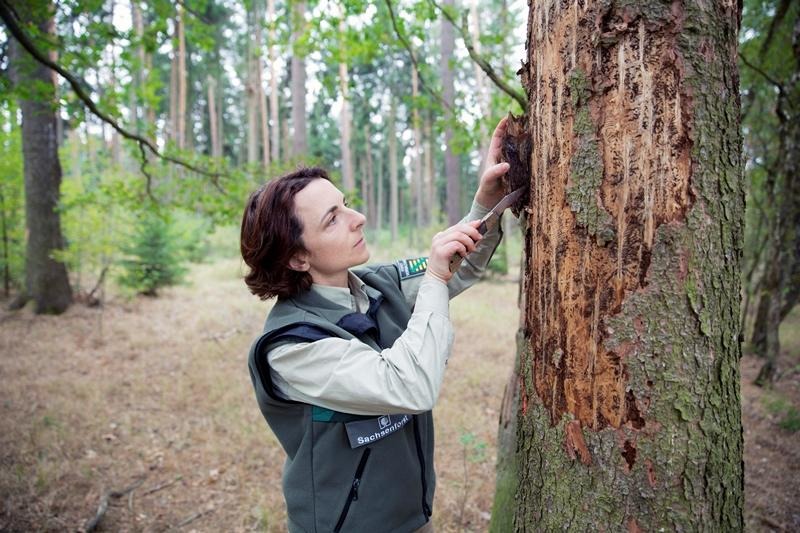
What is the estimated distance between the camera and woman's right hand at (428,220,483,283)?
147 centimetres

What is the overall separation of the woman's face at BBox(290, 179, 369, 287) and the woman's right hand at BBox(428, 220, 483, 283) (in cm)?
35

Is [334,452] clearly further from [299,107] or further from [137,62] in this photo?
[299,107]

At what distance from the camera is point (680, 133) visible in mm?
1188

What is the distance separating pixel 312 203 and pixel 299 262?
0.71ft

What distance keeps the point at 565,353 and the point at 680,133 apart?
633 mm

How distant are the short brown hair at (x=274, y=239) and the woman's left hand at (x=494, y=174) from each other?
25.4 inches

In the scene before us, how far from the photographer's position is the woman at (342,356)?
1.38 metres

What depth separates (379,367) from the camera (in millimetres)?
1342

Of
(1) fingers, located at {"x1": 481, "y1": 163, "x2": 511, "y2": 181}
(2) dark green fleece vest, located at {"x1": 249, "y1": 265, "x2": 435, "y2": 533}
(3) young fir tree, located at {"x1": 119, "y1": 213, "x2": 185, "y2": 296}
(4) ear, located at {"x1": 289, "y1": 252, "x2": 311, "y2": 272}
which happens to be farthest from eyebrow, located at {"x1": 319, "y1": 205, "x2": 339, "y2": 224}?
(3) young fir tree, located at {"x1": 119, "y1": 213, "x2": 185, "y2": 296}

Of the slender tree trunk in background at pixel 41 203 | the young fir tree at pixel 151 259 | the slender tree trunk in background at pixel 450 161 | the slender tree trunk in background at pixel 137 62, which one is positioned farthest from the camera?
the slender tree trunk in background at pixel 450 161

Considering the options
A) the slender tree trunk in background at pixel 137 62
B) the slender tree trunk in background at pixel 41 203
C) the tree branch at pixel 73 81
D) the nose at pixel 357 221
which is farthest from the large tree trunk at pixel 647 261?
the slender tree trunk in background at pixel 41 203

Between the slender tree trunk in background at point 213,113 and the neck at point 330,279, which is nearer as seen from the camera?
the neck at point 330,279

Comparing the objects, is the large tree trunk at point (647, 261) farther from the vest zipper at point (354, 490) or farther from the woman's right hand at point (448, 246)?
the vest zipper at point (354, 490)

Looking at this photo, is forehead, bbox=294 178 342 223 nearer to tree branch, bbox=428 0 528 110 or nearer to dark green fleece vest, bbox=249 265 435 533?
dark green fleece vest, bbox=249 265 435 533
